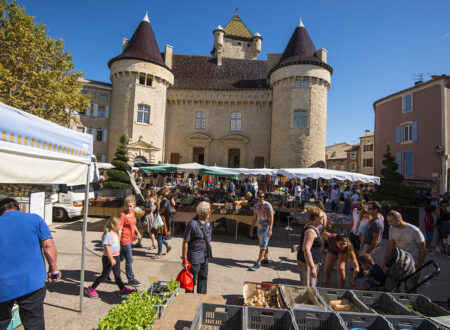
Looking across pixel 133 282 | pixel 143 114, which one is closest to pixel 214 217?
pixel 133 282

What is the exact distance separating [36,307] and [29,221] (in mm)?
804

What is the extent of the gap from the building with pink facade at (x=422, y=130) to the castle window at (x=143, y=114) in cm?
2105

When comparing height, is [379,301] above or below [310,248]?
below

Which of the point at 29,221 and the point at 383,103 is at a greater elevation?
the point at 383,103

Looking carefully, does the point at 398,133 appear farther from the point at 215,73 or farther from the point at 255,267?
the point at 255,267

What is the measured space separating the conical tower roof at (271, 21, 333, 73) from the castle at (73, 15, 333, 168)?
0.08 meters

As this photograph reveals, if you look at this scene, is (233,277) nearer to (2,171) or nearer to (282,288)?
(282,288)

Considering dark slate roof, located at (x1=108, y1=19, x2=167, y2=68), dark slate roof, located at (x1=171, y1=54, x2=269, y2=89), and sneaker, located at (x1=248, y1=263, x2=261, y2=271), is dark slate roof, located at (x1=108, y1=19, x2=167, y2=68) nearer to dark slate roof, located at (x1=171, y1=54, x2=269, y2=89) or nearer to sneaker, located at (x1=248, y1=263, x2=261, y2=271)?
dark slate roof, located at (x1=171, y1=54, x2=269, y2=89)

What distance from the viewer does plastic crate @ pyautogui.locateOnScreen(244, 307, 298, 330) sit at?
7.42 ft

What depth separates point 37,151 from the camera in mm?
2695

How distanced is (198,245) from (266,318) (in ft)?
4.67

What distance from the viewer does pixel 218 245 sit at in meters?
7.16

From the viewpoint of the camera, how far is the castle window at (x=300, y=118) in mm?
21234

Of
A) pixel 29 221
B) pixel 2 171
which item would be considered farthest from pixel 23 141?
pixel 29 221
